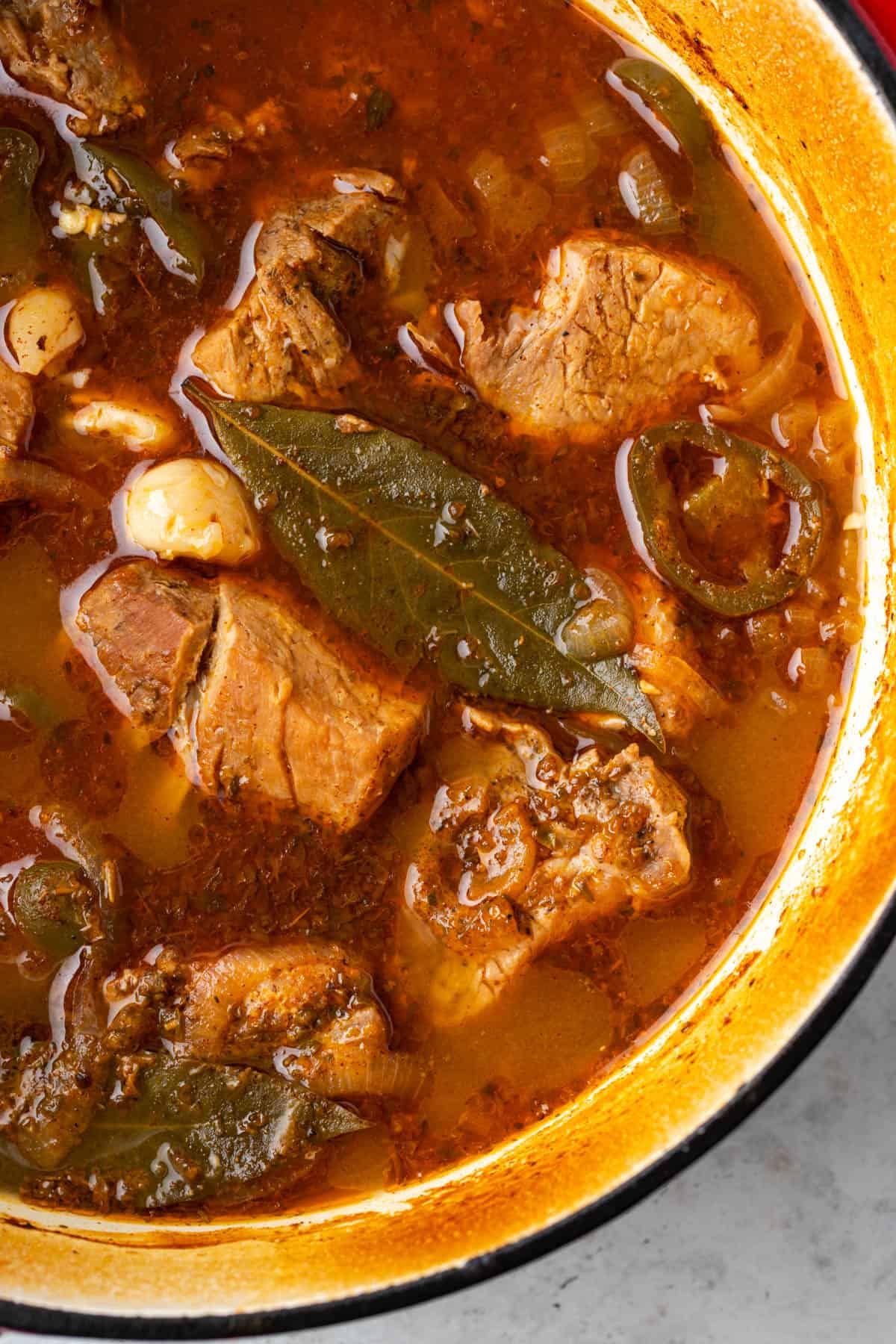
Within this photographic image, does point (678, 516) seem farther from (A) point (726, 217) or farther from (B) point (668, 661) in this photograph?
(A) point (726, 217)

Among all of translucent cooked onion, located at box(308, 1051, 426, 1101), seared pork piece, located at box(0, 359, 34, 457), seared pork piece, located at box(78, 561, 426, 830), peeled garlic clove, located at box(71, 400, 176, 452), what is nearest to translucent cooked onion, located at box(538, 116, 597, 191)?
peeled garlic clove, located at box(71, 400, 176, 452)

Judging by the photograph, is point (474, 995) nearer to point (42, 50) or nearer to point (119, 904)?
point (119, 904)

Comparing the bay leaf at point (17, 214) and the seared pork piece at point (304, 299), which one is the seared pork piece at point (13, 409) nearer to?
the bay leaf at point (17, 214)

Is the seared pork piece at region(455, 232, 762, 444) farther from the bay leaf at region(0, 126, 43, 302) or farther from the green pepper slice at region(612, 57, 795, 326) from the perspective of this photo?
the bay leaf at region(0, 126, 43, 302)

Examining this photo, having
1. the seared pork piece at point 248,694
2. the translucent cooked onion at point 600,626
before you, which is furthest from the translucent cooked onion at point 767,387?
the seared pork piece at point 248,694

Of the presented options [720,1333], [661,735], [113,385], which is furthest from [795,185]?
[720,1333]

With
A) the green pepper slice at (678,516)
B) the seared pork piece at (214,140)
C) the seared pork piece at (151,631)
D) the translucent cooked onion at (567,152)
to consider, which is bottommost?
the seared pork piece at (151,631)
